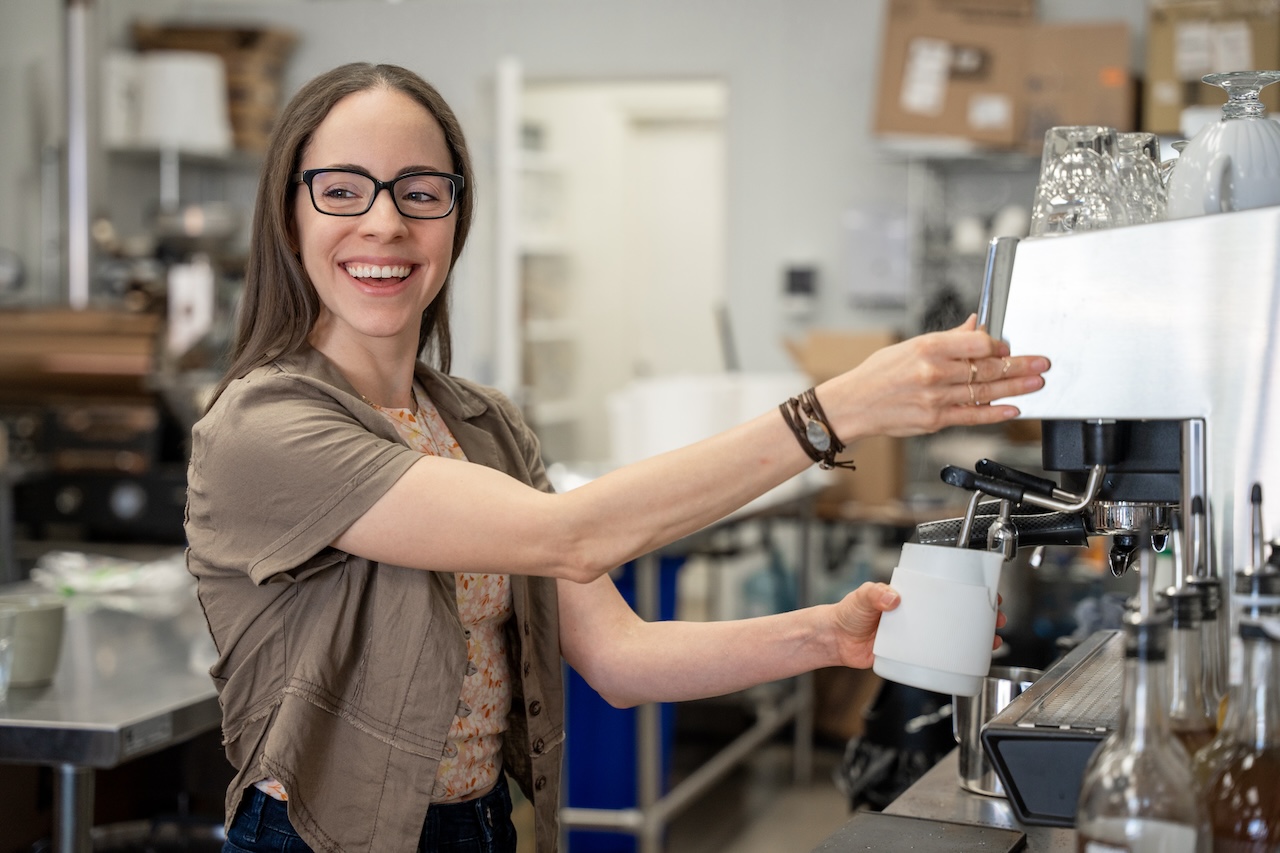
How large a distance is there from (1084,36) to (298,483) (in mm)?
4425

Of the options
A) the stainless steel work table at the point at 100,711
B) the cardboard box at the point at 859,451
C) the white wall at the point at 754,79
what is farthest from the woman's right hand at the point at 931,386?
the white wall at the point at 754,79

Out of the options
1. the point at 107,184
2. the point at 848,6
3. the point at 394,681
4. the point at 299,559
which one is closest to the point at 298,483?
the point at 299,559

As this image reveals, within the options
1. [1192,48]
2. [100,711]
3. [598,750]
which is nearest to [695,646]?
[100,711]

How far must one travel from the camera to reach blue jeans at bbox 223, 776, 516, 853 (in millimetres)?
1288

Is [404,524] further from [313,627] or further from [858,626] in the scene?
[858,626]

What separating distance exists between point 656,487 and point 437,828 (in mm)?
470

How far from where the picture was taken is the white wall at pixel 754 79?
5.53 metres

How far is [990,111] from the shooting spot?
4961 mm

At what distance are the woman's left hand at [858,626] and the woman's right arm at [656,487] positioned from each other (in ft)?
0.58

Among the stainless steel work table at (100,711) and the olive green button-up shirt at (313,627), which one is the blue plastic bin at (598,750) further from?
the olive green button-up shirt at (313,627)

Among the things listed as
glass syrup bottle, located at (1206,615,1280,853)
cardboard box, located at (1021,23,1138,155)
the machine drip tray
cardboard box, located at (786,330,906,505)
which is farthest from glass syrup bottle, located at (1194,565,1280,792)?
cardboard box, located at (1021,23,1138,155)

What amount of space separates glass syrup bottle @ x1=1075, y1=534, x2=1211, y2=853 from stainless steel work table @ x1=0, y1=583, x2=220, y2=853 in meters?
1.30

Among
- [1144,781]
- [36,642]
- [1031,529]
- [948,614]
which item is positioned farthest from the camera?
[36,642]

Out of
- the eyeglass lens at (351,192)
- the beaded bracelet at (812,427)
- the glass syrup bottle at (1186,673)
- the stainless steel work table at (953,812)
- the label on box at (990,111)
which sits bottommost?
the stainless steel work table at (953,812)
